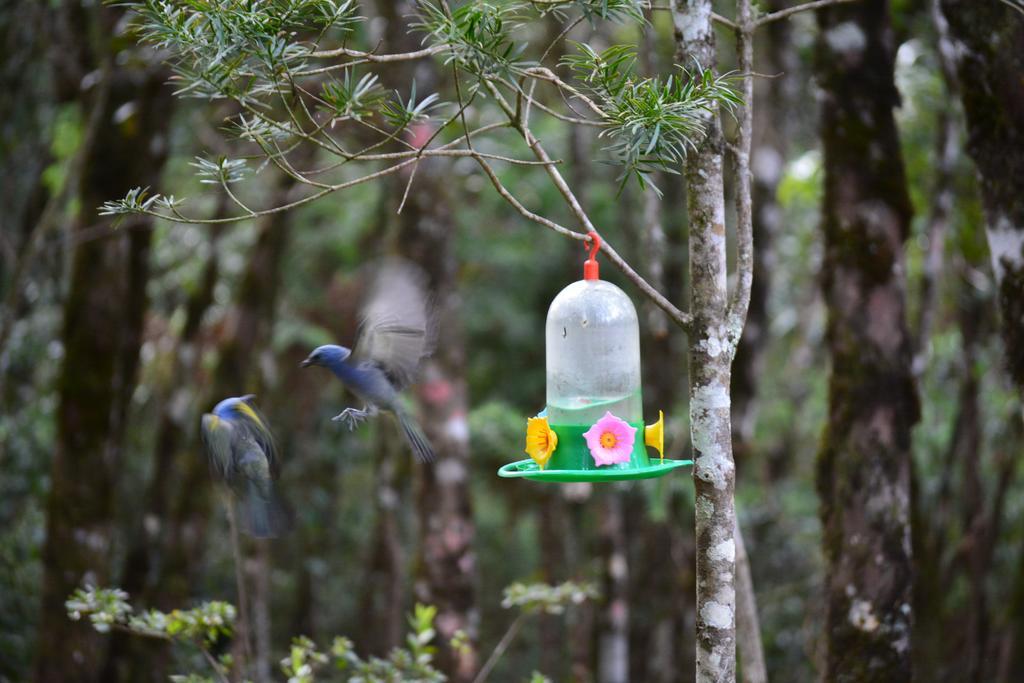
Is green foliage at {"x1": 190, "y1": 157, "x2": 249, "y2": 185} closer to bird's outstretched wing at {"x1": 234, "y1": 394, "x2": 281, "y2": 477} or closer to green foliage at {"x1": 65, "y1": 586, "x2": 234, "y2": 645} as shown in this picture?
bird's outstretched wing at {"x1": 234, "y1": 394, "x2": 281, "y2": 477}

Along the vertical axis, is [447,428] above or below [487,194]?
below

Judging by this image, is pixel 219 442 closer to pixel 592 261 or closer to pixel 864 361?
pixel 592 261

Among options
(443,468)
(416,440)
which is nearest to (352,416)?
(416,440)

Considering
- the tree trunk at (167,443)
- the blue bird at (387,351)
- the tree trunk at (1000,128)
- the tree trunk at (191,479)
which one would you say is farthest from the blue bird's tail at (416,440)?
the tree trunk at (167,443)

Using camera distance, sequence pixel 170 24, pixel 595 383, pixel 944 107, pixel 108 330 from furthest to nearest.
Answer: pixel 944 107 → pixel 108 330 → pixel 595 383 → pixel 170 24

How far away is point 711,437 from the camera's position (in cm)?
244

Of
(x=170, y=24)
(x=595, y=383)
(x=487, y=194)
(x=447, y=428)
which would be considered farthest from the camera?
(x=487, y=194)

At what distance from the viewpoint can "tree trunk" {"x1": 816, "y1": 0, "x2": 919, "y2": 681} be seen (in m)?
3.63

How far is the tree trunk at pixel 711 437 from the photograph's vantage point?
2.42 metres

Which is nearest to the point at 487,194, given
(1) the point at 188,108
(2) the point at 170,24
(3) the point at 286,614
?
(1) the point at 188,108

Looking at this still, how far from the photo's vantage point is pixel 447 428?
582cm

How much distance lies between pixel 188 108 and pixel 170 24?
6247 mm

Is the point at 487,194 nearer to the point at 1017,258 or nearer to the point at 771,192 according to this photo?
the point at 771,192

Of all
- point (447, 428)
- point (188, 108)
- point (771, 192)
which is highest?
point (188, 108)
